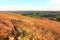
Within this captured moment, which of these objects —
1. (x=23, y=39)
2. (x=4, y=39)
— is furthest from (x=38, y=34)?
(x=4, y=39)

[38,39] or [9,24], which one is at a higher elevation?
[9,24]

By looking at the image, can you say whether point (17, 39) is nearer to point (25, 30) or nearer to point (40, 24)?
point (25, 30)

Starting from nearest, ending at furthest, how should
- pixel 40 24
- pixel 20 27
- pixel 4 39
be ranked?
pixel 4 39 < pixel 20 27 < pixel 40 24

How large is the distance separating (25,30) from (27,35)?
217 millimetres

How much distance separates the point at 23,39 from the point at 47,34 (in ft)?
4.29

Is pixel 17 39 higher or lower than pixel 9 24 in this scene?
lower

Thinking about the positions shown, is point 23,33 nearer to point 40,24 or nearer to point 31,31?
point 31,31

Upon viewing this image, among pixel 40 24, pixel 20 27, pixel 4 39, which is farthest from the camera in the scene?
pixel 40 24

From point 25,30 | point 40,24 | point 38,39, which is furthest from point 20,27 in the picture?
point 40,24

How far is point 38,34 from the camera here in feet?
28.7

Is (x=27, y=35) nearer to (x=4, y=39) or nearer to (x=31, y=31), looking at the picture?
(x=31, y=31)

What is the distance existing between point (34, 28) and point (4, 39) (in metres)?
1.55

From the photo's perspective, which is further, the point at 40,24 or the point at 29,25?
the point at 40,24

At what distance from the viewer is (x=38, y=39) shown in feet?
28.4
